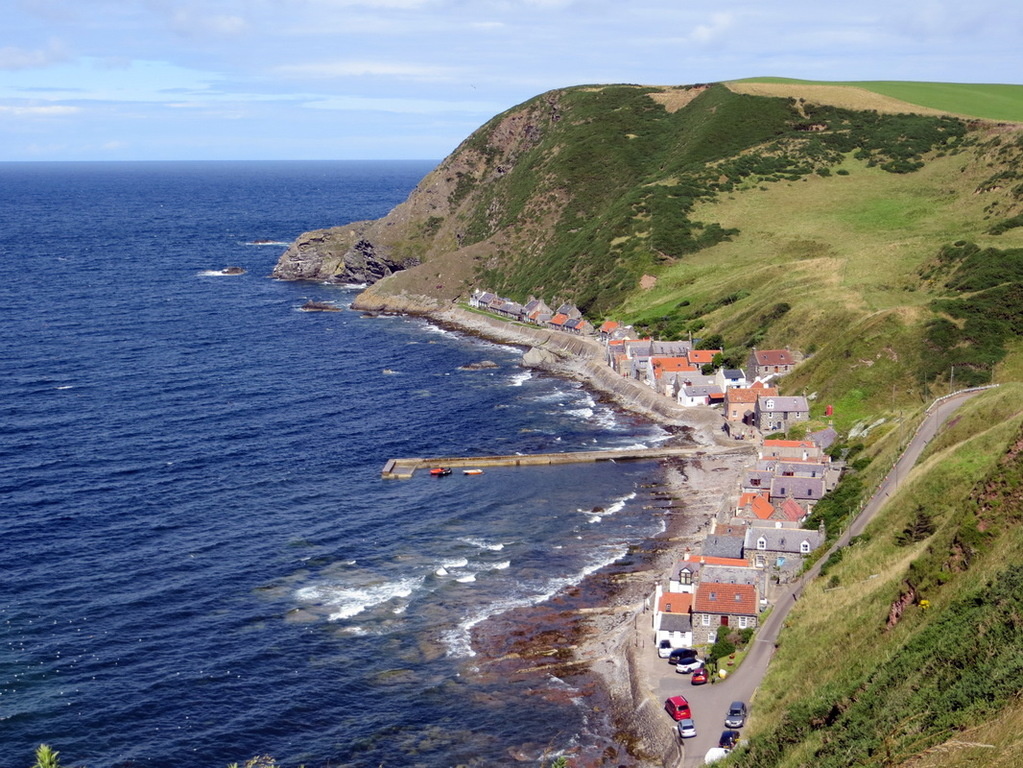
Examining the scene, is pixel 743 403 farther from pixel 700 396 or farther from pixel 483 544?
pixel 483 544

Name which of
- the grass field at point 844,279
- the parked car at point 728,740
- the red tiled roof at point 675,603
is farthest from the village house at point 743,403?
the parked car at point 728,740

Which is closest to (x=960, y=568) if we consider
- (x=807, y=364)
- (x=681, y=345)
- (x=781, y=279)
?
(x=807, y=364)

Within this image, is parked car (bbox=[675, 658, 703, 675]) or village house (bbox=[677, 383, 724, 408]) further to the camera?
village house (bbox=[677, 383, 724, 408])

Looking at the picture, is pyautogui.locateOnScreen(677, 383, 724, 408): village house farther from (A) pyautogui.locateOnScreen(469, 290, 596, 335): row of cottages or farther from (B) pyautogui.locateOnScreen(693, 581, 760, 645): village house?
(B) pyautogui.locateOnScreen(693, 581, 760, 645): village house

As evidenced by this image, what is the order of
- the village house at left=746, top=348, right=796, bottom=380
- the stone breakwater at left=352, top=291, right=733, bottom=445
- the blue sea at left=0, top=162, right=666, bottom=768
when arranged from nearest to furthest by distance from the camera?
the blue sea at left=0, top=162, right=666, bottom=768 < the stone breakwater at left=352, top=291, right=733, bottom=445 < the village house at left=746, top=348, right=796, bottom=380

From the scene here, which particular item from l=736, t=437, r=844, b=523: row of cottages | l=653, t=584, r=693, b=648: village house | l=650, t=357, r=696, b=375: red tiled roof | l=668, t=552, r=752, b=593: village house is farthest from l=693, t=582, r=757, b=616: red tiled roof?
l=650, t=357, r=696, b=375: red tiled roof

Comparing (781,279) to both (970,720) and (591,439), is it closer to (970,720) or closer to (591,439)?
(591,439)
